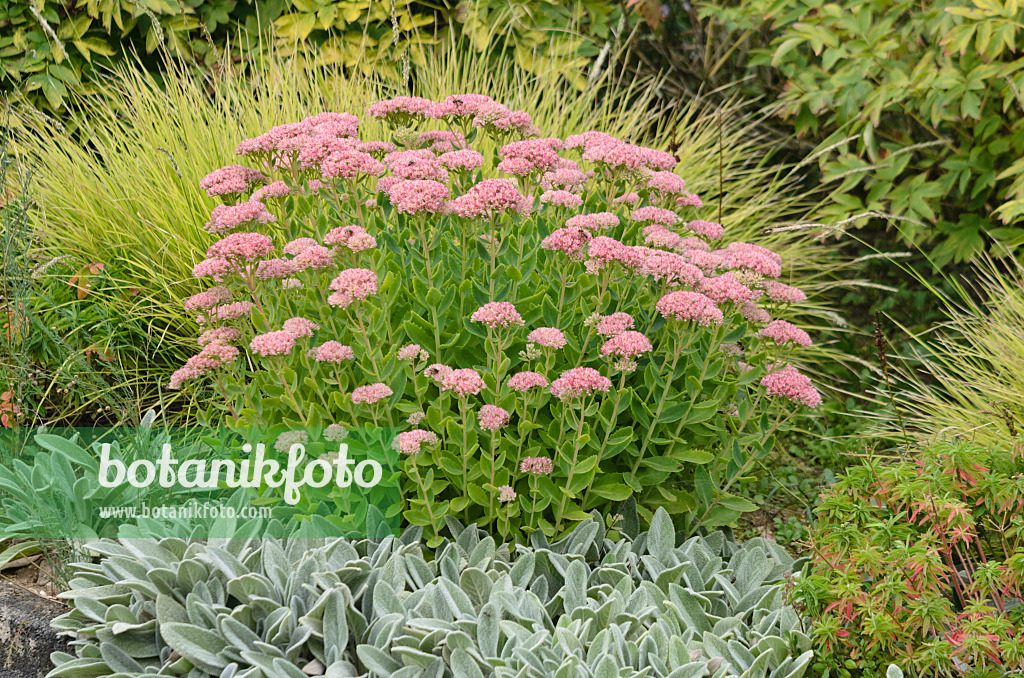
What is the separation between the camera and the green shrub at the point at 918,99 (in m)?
4.39

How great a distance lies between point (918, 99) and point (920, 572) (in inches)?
136

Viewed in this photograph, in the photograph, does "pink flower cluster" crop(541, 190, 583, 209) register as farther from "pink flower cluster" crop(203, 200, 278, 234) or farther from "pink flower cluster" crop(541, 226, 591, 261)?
"pink flower cluster" crop(203, 200, 278, 234)

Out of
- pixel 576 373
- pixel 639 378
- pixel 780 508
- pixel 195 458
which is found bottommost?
pixel 780 508

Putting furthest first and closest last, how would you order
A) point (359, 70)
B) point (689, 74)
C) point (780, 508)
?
1. point (689, 74)
2. point (359, 70)
3. point (780, 508)

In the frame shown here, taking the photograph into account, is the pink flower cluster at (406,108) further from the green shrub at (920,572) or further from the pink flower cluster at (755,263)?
the green shrub at (920,572)

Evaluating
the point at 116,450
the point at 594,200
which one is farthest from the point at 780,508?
the point at 116,450

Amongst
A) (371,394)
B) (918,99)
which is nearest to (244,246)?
(371,394)

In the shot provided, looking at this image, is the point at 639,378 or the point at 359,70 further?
the point at 359,70

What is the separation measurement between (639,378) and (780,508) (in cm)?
124

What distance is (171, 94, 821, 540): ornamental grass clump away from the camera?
2559 mm

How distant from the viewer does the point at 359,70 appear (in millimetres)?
5914

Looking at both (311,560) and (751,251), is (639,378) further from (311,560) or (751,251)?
(311,560)

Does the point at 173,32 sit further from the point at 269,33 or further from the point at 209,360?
the point at 209,360

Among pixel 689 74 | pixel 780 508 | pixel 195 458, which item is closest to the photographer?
pixel 195 458
